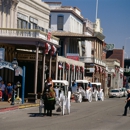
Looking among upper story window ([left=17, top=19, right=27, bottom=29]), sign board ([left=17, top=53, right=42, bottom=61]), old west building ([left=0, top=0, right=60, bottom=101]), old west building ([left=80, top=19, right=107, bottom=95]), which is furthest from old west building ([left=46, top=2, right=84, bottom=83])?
sign board ([left=17, top=53, right=42, bottom=61])

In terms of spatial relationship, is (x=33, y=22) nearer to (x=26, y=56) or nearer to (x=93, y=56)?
(x=26, y=56)

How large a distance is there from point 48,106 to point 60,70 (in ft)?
88.9

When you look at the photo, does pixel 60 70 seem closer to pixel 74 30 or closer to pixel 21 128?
pixel 74 30

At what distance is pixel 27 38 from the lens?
119ft

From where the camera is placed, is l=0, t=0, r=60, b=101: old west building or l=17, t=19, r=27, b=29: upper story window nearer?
l=0, t=0, r=60, b=101: old west building

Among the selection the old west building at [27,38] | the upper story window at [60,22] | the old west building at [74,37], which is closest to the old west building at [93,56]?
the old west building at [74,37]

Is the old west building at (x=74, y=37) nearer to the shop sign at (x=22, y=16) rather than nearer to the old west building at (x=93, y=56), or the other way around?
the old west building at (x=93, y=56)

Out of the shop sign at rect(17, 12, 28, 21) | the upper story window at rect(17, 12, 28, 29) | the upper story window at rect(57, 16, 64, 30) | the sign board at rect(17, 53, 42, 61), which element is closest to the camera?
the sign board at rect(17, 53, 42, 61)

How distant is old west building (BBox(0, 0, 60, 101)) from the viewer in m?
36.5

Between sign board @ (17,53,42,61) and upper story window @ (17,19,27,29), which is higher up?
upper story window @ (17,19,27,29)

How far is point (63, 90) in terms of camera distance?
26.8 m

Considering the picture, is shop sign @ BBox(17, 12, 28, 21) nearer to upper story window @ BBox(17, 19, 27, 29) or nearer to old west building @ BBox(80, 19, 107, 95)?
upper story window @ BBox(17, 19, 27, 29)

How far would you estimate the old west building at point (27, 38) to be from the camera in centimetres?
3650

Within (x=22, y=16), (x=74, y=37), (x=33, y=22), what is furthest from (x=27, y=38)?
(x=74, y=37)
